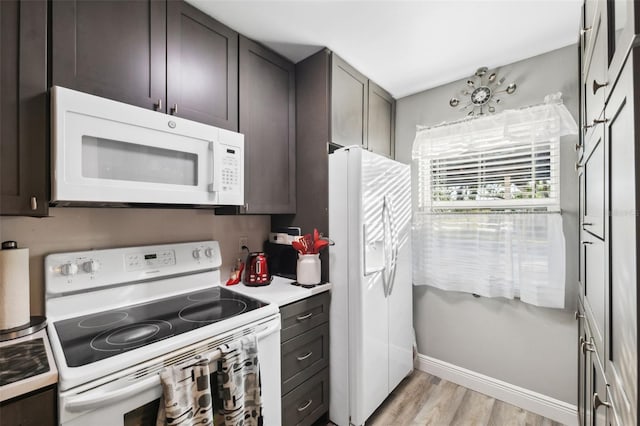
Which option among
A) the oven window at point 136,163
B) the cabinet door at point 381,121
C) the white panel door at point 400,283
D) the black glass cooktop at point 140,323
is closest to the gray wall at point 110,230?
the black glass cooktop at point 140,323

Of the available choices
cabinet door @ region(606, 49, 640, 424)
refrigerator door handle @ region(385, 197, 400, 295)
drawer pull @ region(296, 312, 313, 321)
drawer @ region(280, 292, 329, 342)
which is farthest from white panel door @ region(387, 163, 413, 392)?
cabinet door @ region(606, 49, 640, 424)

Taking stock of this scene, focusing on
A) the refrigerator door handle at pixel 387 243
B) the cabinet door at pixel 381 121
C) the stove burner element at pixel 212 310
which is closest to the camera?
the stove burner element at pixel 212 310

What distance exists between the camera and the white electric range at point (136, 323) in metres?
0.92

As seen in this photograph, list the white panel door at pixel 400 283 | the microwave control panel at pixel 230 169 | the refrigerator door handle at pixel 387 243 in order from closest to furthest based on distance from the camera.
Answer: the microwave control panel at pixel 230 169 → the refrigerator door handle at pixel 387 243 → the white panel door at pixel 400 283

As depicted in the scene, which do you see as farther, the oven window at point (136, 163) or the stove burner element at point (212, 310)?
the stove burner element at point (212, 310)

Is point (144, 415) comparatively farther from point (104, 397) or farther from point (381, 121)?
point (381, 121)

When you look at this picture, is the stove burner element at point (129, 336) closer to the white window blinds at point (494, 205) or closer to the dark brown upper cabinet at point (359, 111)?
the dark brown upper cabinet at point (359, 111)

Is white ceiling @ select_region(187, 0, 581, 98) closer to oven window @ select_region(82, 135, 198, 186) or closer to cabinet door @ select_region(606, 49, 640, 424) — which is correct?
oven window @ select_region(82, 135, 198, 186)

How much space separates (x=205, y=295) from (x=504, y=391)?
7.35 ft

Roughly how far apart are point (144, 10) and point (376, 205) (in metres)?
1.60

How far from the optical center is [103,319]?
1317 mm

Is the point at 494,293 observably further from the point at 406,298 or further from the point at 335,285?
the point at 335,285

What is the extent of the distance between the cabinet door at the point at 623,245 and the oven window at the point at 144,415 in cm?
134

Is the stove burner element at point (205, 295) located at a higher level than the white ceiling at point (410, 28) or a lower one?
lower
